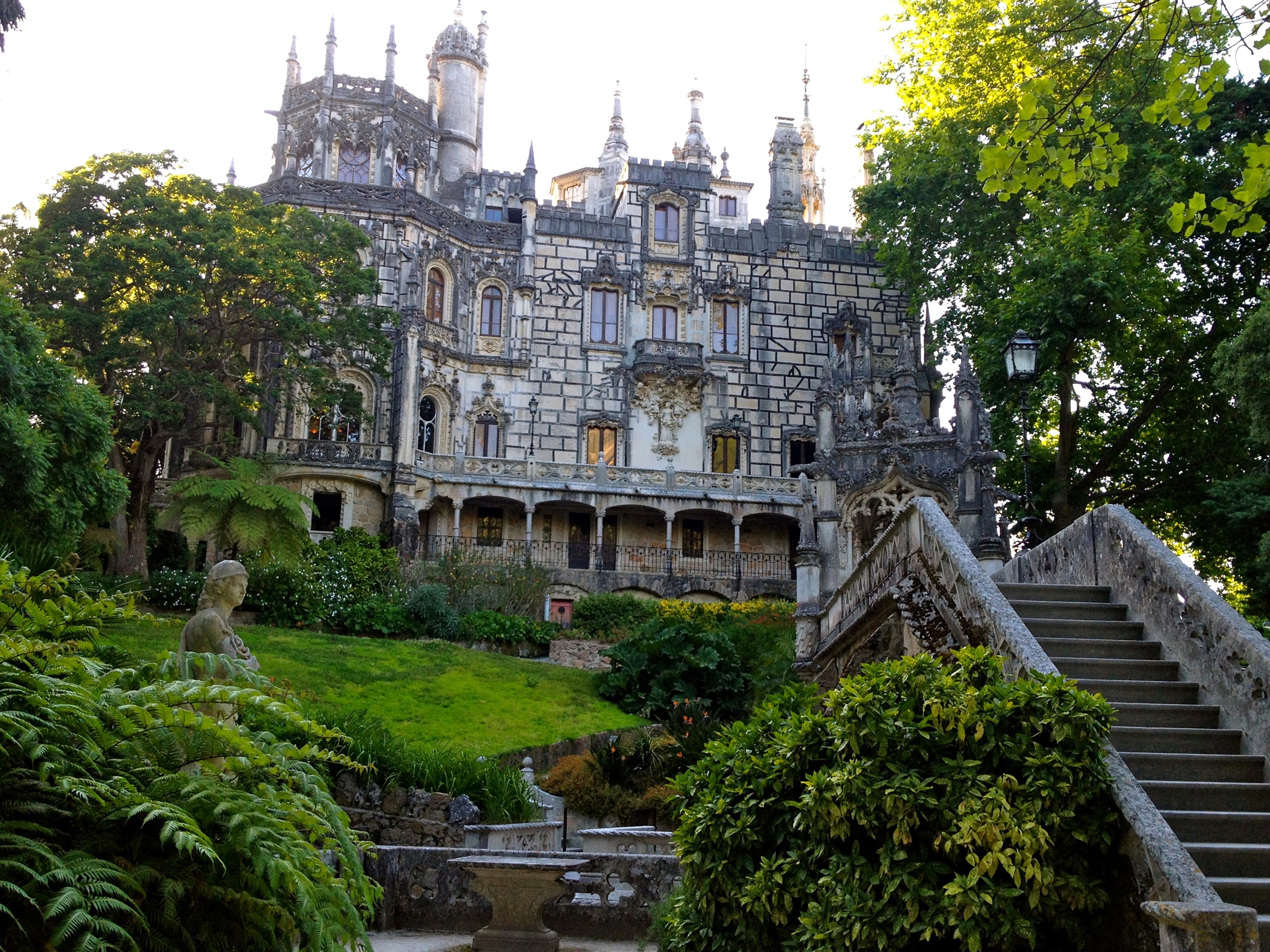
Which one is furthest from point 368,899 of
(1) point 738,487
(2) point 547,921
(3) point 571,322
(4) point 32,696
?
(3) point 571,322

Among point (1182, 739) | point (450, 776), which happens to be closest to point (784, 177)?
point (450, 776)

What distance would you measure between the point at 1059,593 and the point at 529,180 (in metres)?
35.8

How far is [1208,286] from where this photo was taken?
2862cm

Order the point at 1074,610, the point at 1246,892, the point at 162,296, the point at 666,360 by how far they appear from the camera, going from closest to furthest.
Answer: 1. the point at 1246,892
2. the point at 1074,610
3. the point at 162,296
4. the point at 666,360

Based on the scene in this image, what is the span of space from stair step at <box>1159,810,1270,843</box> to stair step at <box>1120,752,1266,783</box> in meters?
0.56

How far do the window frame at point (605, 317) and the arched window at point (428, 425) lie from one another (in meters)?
6.21

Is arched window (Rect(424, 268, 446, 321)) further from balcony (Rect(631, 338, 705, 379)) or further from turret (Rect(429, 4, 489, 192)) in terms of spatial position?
turret (Rect(429, 4, 489, 192))

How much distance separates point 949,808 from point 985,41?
27543mm

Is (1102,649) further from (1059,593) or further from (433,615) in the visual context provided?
(433,615)

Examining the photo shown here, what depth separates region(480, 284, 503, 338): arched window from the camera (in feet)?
139

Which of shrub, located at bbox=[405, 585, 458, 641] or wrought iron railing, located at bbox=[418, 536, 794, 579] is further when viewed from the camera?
wrought iron railing, located at bbox=[418, 536, 794, 579]

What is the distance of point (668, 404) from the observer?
42531 millimetres

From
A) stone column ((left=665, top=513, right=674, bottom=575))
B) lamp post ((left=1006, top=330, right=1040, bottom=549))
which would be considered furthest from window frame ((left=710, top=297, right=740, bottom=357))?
lamp post ((left=1006, top=330, right=1040, bottom=549))

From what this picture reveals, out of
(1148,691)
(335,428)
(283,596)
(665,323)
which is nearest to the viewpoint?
(1148,691)
